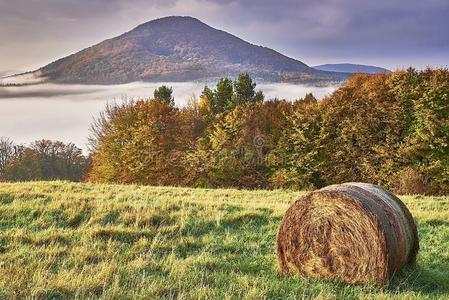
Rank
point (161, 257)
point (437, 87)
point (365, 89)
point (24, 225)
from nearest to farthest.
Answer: point (161, 257) < point (24, 225) < point (437, 87) < point (365, 89)

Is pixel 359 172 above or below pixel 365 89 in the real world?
below

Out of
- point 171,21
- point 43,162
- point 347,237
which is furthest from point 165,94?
point 171,21

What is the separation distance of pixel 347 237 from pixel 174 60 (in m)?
112

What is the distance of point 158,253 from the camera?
991 centimetres

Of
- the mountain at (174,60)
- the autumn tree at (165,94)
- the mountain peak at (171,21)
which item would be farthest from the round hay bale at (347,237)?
the mountain peak at (171,21)

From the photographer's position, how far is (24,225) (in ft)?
40.2

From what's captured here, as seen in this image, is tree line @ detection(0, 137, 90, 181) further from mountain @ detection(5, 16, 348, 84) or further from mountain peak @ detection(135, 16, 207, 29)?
mountain peak @ detection(135, 16, 207, 29)

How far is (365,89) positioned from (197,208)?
30159mm

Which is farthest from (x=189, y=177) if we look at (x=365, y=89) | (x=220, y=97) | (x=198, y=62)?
(x=198, y=62)

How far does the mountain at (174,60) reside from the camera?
317ft

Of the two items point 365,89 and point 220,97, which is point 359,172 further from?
point 220,97

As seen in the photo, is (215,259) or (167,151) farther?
(167,151)

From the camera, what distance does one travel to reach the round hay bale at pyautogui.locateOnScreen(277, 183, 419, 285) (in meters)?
8.21

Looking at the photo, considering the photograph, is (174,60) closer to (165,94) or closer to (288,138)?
(165,94)
